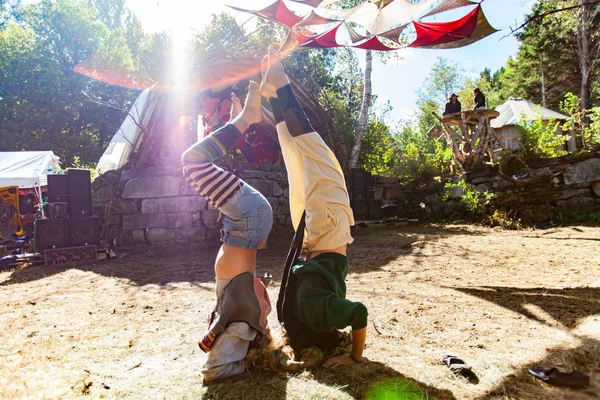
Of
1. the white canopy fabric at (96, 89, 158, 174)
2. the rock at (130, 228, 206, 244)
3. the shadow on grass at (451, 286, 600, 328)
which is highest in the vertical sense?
the white canopy fabric at (96, 89, 158, 174)

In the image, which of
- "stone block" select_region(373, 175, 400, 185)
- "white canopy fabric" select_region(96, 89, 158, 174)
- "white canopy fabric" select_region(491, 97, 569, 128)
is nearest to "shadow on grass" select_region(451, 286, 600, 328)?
"stone block" select_region(373, 175, 400, 185)

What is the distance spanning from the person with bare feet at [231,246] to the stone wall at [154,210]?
21.5 ft

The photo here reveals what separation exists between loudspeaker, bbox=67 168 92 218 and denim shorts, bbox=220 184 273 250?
644 cm

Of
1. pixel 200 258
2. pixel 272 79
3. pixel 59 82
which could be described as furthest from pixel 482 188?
pixel 59 82

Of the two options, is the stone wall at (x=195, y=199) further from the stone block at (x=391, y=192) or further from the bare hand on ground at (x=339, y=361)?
the bare hand on ground at (x=339, y=361)

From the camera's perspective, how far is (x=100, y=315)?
10.8 feet

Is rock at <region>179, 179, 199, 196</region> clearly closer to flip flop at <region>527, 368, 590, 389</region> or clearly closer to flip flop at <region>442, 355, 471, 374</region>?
flip flop at <region>442, 355, 471, 374</region>

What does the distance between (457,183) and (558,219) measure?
95.8 inches

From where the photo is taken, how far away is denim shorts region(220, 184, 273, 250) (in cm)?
178

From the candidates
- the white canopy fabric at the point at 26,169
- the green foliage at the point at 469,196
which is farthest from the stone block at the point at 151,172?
the green foliage at the point at 469,196

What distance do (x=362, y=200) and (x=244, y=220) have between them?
8745mm

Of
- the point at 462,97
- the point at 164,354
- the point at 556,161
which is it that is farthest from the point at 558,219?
the point at 462,97

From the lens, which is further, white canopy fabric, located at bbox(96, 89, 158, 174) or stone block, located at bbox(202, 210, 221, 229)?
white canopy fabric, located at bbox(96, 89, 158, 174)

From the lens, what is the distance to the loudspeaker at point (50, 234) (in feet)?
21.4
